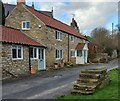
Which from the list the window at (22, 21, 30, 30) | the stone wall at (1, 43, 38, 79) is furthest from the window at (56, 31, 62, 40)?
the stone wall at (1, 43, 38, 79)

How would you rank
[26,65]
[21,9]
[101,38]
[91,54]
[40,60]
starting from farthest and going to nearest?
[101,38] → [91,54] → [21,9] → [40,60] → [26,65]

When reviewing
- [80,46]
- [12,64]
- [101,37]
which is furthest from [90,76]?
[101,37]

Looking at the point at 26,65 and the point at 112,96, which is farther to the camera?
the point at 26,65

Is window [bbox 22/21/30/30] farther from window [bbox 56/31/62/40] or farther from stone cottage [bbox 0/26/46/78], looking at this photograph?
window [bbox 56/31/62/40]

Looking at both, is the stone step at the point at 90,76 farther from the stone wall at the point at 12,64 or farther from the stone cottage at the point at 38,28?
the stone cottage at the point at 38,28

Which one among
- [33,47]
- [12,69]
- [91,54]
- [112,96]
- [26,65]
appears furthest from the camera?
[91,54]

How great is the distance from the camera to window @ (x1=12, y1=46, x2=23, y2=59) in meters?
→ 23.8

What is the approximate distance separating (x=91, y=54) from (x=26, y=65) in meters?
27.7

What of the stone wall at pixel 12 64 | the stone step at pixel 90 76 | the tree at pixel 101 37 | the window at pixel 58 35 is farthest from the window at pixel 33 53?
the tree at pixel 101 37

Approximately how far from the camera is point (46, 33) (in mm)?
31891

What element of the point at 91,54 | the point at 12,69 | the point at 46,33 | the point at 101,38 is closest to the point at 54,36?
the point at 46,33

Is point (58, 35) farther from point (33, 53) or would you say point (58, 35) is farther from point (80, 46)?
point (80, 46)

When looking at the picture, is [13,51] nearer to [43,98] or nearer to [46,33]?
[46,33]

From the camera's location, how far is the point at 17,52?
24.3 m
